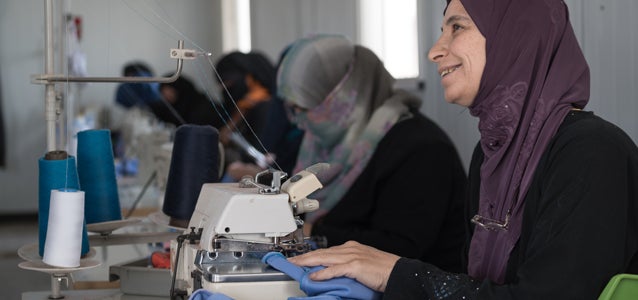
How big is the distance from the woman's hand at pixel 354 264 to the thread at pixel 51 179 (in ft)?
2.59

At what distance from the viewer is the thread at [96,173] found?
2.48m

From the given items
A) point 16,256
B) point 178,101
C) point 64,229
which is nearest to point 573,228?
point 64,229

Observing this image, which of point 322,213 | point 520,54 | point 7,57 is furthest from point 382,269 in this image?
point 7,57

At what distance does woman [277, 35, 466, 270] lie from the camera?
2.70m

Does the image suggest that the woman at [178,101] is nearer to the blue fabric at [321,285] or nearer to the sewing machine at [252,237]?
the sewing machine at [252,237]

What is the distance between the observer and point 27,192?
28.1 ft

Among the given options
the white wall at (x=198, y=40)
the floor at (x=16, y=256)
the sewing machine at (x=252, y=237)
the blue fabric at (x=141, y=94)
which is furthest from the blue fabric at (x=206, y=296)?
the blue fabric at (x=141, y=94)

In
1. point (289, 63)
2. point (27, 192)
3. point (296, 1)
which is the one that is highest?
point (296, 1)

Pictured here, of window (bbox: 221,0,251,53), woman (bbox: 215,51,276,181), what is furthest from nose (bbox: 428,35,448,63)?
window (bbox: 221,0,251,53)

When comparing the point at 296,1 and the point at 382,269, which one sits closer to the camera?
the point at 382,269

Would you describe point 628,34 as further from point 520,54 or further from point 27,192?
point 27,192

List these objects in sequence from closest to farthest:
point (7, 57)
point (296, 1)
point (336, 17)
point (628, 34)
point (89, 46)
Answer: point (628, 34), point (336, 17), point (296, 1), point (89, 46), point (7, 57)

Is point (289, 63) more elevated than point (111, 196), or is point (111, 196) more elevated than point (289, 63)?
point (289, 63)

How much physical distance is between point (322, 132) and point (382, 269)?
1.58 meters
